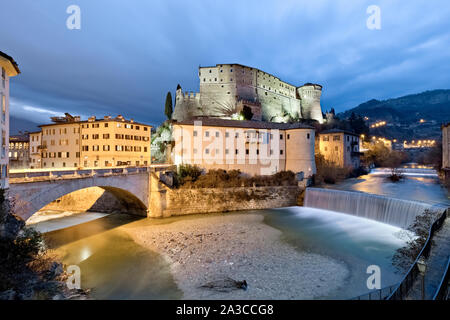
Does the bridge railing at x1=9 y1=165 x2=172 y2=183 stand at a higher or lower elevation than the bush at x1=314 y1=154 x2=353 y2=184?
higher

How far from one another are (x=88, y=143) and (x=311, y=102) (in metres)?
74.1

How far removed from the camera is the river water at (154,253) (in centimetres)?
1162

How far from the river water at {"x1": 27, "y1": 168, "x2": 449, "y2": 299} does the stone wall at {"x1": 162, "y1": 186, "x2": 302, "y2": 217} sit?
2430mm

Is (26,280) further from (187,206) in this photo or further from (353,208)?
(353,208)

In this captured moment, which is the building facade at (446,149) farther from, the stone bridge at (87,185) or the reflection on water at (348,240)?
the stone bridge at (87,185)

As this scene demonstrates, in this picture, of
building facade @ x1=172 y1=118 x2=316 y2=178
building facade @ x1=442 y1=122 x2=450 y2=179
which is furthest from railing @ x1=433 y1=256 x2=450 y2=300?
building facade @ x1=442 y1=122 x2=450 y2=179

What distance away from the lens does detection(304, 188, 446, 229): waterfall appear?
18.4 meters

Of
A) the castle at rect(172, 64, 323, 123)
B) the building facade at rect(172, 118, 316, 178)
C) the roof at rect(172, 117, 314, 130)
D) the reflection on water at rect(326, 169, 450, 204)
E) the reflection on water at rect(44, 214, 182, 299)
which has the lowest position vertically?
the reflection on water at rect(44, 214, 182, 299)

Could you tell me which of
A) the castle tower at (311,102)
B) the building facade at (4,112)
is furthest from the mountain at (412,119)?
the building facade at (4,112)

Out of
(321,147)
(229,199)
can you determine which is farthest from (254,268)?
(321,147)

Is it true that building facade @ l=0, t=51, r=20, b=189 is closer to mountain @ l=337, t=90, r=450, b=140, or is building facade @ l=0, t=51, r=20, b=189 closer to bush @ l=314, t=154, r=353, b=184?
bush @ l=314, t=154, r=353, b=184

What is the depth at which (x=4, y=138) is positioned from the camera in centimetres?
1353

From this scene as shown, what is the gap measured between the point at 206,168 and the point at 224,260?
20.2 metres

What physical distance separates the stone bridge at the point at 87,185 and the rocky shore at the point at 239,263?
15.0 feet
